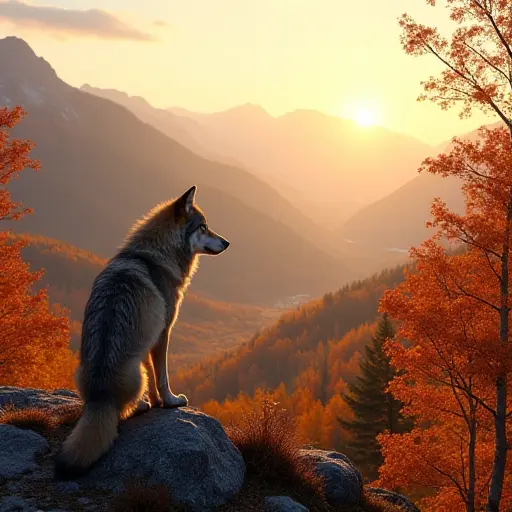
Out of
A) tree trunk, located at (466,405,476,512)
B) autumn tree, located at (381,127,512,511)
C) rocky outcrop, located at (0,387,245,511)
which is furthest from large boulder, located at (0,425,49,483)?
tree trunk, located at (466,405,476,512)

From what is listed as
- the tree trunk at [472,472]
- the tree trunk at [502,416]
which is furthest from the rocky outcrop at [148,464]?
the tree trunk at [472,472]

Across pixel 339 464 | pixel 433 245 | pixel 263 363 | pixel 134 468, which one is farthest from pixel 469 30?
pixel 263 363

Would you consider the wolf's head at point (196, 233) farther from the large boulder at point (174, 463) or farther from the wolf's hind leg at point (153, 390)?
the large boulder at point (174, 463)

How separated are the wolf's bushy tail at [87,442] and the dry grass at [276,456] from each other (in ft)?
7.96

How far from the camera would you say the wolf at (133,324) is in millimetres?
6906

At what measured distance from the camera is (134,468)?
22.9 ft

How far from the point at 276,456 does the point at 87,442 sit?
9.81 ft

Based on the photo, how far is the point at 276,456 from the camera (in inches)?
329

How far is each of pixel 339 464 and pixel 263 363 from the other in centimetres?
12139

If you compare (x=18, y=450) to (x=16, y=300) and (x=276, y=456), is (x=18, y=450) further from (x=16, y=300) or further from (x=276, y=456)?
(x=16, y=300)

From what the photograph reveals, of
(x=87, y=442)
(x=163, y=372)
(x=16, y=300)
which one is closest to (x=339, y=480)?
(x=163, y=372)

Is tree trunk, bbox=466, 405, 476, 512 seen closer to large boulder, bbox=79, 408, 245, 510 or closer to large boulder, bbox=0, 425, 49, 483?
large boulder, bbox=79, 408, 245, 510

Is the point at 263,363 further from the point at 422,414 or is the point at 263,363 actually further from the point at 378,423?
the point at 422,414

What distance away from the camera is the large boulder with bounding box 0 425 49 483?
7203 millimetres
